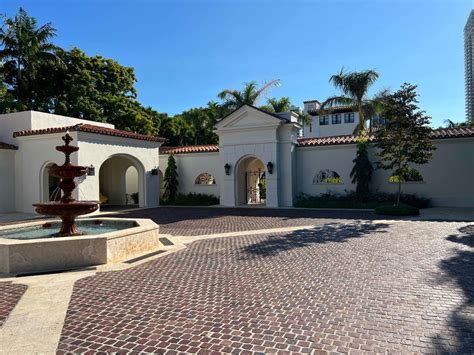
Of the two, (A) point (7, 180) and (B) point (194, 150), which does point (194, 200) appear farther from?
(A) point (7, 180)

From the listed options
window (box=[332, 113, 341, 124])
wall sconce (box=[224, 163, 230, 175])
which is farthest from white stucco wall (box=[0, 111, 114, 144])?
window (box=[332, 113, 341, 124])

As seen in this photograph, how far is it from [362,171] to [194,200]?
10051mm

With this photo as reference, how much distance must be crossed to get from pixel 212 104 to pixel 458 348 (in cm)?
3586

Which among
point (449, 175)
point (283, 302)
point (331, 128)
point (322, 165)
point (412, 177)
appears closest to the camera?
point (283, 302)

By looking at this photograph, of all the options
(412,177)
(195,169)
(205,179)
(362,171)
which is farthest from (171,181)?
(412,177)

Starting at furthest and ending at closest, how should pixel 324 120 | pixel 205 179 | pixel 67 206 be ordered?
pixel 324 120 → pixel 205 179 → pixel 67 206

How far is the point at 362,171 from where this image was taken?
18875 mm

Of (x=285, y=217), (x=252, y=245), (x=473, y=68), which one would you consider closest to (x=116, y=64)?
(x=285, y=217)

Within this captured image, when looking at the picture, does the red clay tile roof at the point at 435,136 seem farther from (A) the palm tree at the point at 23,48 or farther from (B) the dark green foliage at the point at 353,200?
(A) the palm tree at the point at 23,48

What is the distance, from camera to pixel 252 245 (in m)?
9.27

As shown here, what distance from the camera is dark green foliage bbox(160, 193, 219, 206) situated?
2217 cm

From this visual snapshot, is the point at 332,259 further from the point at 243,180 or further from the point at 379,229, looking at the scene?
the point at 243,180

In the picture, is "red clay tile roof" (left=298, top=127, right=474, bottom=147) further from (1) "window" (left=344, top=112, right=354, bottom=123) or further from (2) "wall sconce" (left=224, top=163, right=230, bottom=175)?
(1) "window" (left=344, top=112, right=354, bottom=123)

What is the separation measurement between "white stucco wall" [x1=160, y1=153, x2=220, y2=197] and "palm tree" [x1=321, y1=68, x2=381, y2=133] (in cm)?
1012
